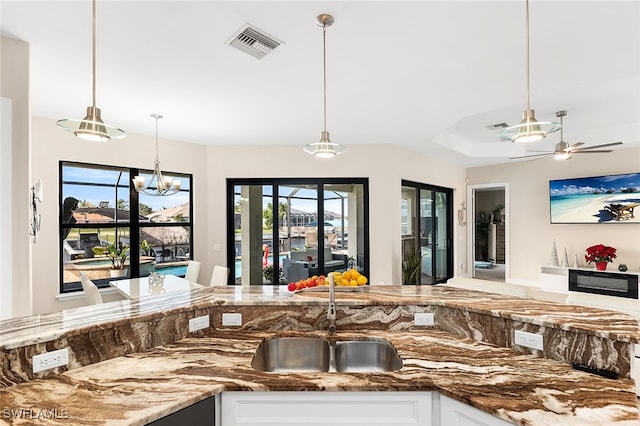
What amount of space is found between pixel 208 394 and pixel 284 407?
0.97 feet

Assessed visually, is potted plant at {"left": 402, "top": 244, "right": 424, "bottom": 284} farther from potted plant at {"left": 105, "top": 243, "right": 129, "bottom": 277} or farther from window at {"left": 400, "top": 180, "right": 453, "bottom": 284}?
potted plant at {"left": 105, "top": 243, "right": 129, "bottom": 277}

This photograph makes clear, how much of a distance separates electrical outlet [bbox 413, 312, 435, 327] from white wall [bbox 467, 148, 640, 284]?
5.51 meters

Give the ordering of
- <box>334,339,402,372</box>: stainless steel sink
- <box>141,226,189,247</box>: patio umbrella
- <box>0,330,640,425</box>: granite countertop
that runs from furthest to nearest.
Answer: <box>141,226,189,247</box>: patio umbrella, <box>334,339,402,372</box>: stainless steel sink, <box>0,330,640,425</box>: granite countertop

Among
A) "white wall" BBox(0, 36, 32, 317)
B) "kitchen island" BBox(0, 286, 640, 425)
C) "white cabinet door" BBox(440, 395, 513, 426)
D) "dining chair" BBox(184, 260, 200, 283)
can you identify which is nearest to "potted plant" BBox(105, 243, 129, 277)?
"dining chair" BBox(184, 260, 200, 283)

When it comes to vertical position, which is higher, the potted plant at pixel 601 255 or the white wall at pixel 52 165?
the white wall at pixel 52 165

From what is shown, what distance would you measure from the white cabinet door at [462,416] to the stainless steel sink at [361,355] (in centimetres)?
50

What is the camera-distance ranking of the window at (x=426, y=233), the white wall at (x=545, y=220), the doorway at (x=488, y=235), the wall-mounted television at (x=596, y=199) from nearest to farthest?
the wall-mounted television at (x=596, y=199), the white wall at (x=545, y=220), the window at (x=426, y=233), the doorway at (x=488, y=235)

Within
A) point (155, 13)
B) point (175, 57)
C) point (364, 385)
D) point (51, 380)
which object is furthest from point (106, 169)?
point (364, 385)

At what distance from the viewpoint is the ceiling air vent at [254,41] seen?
6.99ft

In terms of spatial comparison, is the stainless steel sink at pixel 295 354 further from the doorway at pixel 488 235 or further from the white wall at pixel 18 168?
the doorway at pixel 488 235

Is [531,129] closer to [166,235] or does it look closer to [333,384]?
[333,384]

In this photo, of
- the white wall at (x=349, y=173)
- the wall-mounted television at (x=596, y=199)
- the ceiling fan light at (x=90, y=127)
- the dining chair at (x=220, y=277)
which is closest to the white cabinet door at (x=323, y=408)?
the ceiling fan light at (x=90, y=127)

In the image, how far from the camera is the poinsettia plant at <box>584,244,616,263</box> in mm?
5355

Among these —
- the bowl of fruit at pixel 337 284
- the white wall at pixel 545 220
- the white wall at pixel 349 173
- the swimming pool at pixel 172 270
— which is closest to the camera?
the bowl of fruit at pixel 337 284
